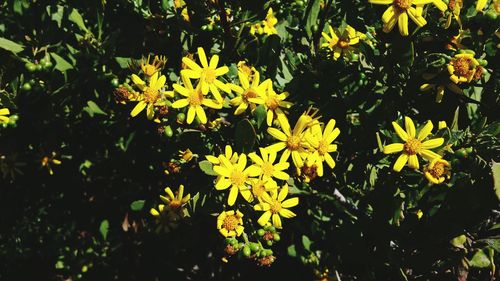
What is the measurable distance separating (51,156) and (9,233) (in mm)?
1216

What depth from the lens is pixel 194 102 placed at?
1.96 meters

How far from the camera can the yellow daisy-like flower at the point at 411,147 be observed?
1873mm

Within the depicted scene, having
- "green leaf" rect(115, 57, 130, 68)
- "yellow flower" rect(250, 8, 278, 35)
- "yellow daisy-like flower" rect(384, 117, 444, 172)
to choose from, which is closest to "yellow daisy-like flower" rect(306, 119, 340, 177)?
"yellow daisy-like flower" rect(384, 117, 444, 172)

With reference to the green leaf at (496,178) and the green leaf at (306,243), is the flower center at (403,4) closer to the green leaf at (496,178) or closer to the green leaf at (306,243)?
the green leaf at (496,178)

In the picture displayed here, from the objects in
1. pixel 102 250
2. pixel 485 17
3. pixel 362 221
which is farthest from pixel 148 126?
pixel 485 17

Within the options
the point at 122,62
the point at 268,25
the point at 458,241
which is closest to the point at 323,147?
the point at 458,241

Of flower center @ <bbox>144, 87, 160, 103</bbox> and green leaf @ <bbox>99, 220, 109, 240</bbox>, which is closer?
flower center @ <bbox>144, 87, 160, 103</bbox>

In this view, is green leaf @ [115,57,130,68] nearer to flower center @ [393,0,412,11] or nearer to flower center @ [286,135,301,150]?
flower center @ [286,135,301,150]

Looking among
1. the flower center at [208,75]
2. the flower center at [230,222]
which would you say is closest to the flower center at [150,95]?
the flower center at [208,75]

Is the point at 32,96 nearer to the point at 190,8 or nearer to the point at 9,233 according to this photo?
the point at 190,8

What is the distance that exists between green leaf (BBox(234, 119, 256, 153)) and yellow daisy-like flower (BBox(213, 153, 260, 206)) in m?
0.04

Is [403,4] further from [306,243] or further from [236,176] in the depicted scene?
[306,243]

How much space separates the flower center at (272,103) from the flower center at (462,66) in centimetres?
82

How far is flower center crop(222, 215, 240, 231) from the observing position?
195cm
